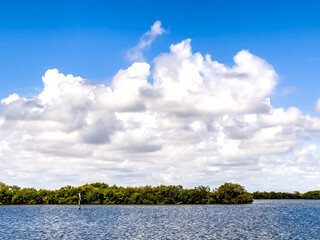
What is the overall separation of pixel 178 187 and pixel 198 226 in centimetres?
9327

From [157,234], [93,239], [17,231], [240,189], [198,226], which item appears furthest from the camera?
[240,189]

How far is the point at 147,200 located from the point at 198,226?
94626mm

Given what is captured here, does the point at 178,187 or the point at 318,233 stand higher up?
the point at 178,187

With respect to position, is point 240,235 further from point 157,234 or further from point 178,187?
point 178,187

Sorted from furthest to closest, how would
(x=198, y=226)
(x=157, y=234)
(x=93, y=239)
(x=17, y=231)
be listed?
(x=198, y=226)
(x=17, y=231)
(x=157, y=234)
(x=93, y=239)

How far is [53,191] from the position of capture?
552ft

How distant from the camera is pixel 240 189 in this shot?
162 metres

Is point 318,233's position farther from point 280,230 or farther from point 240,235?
point 240,235

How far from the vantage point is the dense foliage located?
162 m

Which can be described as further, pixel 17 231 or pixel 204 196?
pixel 204 196

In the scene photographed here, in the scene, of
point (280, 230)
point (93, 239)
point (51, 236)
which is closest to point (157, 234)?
point (93, 239)

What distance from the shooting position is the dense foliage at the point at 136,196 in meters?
162

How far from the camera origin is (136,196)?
6467 inches

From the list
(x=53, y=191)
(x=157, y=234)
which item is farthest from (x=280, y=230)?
(x=53, y=191)
